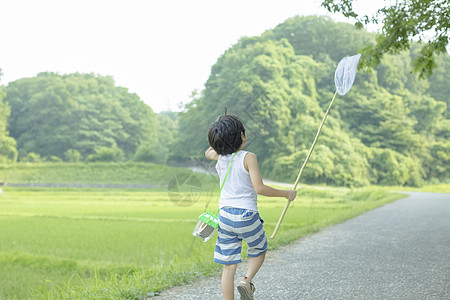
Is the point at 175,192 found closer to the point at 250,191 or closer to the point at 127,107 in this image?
the point at 250,191

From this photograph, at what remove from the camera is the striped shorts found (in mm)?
2719

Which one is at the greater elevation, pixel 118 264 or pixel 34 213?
pixel 118 264

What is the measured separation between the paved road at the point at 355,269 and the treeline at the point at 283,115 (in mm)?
16874

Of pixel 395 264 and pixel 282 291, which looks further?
pixel 395 264

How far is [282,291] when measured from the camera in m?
3.77

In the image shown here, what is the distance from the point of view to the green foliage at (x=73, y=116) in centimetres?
4284

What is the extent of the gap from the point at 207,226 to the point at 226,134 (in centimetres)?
60

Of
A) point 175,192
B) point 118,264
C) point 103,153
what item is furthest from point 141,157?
point 175,192

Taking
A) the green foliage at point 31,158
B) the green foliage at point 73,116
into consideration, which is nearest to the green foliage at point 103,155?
the green foliage at point 73,116

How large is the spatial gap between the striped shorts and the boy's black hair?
1.22ft

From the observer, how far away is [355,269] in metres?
4.76

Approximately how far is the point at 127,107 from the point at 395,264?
1910 inches

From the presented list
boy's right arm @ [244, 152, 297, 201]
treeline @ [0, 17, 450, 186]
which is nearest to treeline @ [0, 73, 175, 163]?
treeline @ [0, 17, 450, 186]

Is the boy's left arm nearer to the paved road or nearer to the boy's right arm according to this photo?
the boy's right arm
